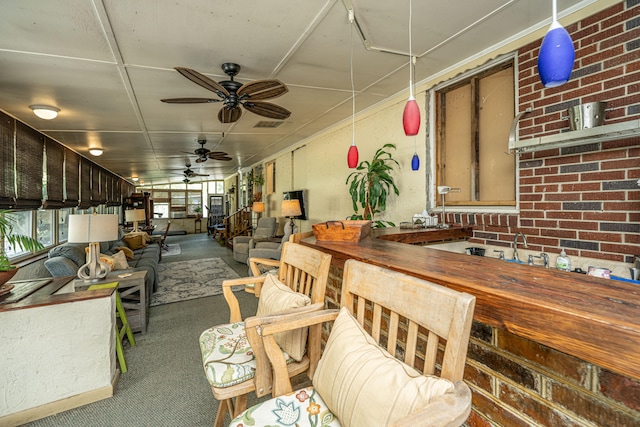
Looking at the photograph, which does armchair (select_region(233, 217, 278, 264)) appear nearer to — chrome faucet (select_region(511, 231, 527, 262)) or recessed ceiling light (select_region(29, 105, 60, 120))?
recessed ceiling light (select_region(29, 105, 60, 120))

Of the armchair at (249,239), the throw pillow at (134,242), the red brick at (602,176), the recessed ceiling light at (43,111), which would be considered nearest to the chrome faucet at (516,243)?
the red brick at (602,176)

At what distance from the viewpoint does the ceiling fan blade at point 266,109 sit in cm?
302

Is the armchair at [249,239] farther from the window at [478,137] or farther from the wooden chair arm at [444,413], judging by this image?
the wooden chair arm at [444,413]

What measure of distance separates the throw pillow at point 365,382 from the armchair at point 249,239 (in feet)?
17.2

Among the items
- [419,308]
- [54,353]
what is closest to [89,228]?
[54,353]

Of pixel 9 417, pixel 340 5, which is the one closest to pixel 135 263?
pixel 9 417

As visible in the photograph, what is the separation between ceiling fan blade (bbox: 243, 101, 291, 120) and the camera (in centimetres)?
302

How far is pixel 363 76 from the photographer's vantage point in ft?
10.5

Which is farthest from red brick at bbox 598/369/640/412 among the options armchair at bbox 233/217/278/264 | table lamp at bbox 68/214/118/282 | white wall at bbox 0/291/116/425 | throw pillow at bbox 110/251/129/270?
armchair at bbox 233/217/278/264

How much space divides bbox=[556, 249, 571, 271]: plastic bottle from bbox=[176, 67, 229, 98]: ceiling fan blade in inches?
116

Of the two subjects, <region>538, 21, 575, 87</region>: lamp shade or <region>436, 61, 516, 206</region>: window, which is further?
<region>436, 61, 516, 206</region>: window

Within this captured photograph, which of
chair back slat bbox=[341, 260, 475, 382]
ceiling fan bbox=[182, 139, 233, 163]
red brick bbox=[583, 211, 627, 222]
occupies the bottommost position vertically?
chair back slat bbox=[341, 260, 475, 382]

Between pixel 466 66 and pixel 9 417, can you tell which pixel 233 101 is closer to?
pixel 466 66

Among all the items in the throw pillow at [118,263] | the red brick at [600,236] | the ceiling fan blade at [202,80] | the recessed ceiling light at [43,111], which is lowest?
the throw pillow at [118,263]
